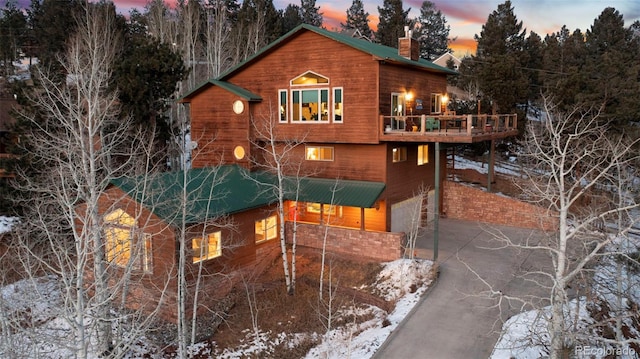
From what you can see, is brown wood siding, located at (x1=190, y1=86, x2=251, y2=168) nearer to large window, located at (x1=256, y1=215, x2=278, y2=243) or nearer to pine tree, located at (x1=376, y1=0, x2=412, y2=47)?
large window, located at (x1=256, y1=215, x2=278, y2=243)

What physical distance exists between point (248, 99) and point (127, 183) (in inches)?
267

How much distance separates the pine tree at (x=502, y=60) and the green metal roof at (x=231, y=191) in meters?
13.6

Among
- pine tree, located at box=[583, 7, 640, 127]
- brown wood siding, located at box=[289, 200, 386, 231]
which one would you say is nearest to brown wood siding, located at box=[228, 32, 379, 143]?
brown wood siding, located at box=[289, 200, 386, 231]

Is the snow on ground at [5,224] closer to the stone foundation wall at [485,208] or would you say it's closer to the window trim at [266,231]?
the window trim at [266,231]

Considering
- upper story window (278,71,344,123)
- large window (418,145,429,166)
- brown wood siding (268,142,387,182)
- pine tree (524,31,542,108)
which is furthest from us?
pine tree (524,31,542,108)

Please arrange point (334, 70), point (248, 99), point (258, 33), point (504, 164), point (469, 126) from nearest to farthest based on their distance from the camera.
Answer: point (469, 126)
point (334, 70)
point (248, 99)
point (504, 164)
point (258, 33)

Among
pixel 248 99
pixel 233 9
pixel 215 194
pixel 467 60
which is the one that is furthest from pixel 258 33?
pixel 215 194

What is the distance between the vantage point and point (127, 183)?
1747 cm

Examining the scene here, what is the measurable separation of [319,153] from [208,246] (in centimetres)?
689

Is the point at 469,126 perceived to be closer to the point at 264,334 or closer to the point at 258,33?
the point at 264,334

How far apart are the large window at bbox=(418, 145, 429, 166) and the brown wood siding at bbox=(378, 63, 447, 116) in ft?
5.61

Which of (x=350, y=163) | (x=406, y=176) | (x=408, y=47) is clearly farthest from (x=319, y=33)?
(x=406, y=176)

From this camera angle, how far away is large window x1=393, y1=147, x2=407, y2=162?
2111 centimetres

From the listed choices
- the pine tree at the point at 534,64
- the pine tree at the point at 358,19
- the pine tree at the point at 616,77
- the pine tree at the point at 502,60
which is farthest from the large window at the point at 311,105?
the pine tree at the point at 358,19
